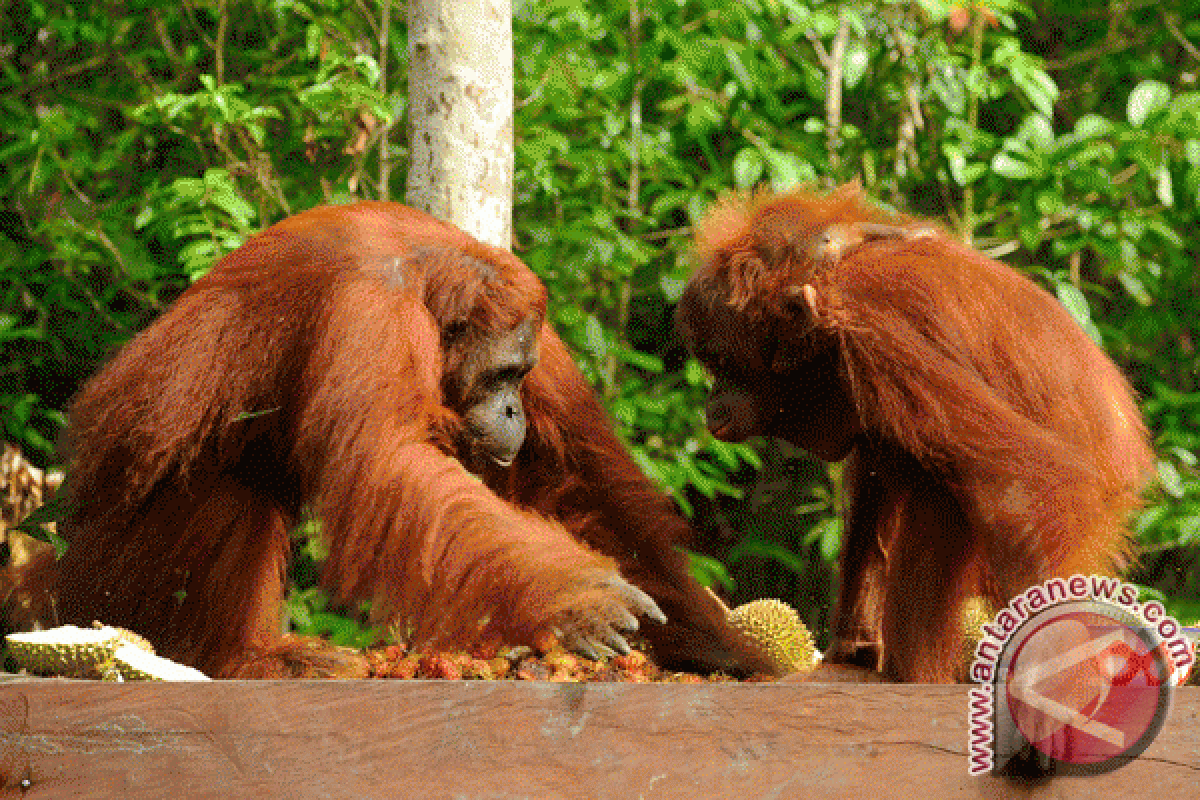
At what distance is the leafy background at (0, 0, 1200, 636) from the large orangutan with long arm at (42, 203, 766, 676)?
2.85 feet

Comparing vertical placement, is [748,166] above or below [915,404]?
above

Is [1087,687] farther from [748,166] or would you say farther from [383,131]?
[383,131]

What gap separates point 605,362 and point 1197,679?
6.77 feet

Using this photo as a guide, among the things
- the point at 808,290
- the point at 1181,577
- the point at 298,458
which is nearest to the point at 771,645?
the point at 808,290

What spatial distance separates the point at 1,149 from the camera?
361 centimetres

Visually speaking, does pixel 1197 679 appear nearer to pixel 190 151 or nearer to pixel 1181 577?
pixel 190 151

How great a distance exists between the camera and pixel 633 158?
353cm

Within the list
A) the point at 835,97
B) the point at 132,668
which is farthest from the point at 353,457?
the point at 835,97

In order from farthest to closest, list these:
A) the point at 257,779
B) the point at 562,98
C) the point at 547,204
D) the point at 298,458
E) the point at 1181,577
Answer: the point at 1181,577
the point at 547,204
the point at 562,98
the point at 298,458
the point at 257,779

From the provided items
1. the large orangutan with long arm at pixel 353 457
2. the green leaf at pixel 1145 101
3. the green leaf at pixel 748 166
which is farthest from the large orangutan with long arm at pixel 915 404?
the green leaf at pixel 1145 101

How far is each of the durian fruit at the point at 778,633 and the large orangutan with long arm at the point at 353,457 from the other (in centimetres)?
6

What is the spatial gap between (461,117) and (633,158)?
3.60ft

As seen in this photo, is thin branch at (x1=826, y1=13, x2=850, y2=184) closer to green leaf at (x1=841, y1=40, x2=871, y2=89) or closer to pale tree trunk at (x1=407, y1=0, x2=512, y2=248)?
green leaf at (x1=841, y1=40, x2=871, y2=89)

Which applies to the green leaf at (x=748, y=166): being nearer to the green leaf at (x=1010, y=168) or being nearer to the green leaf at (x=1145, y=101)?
the green leaf at (x=1010, y=168)
